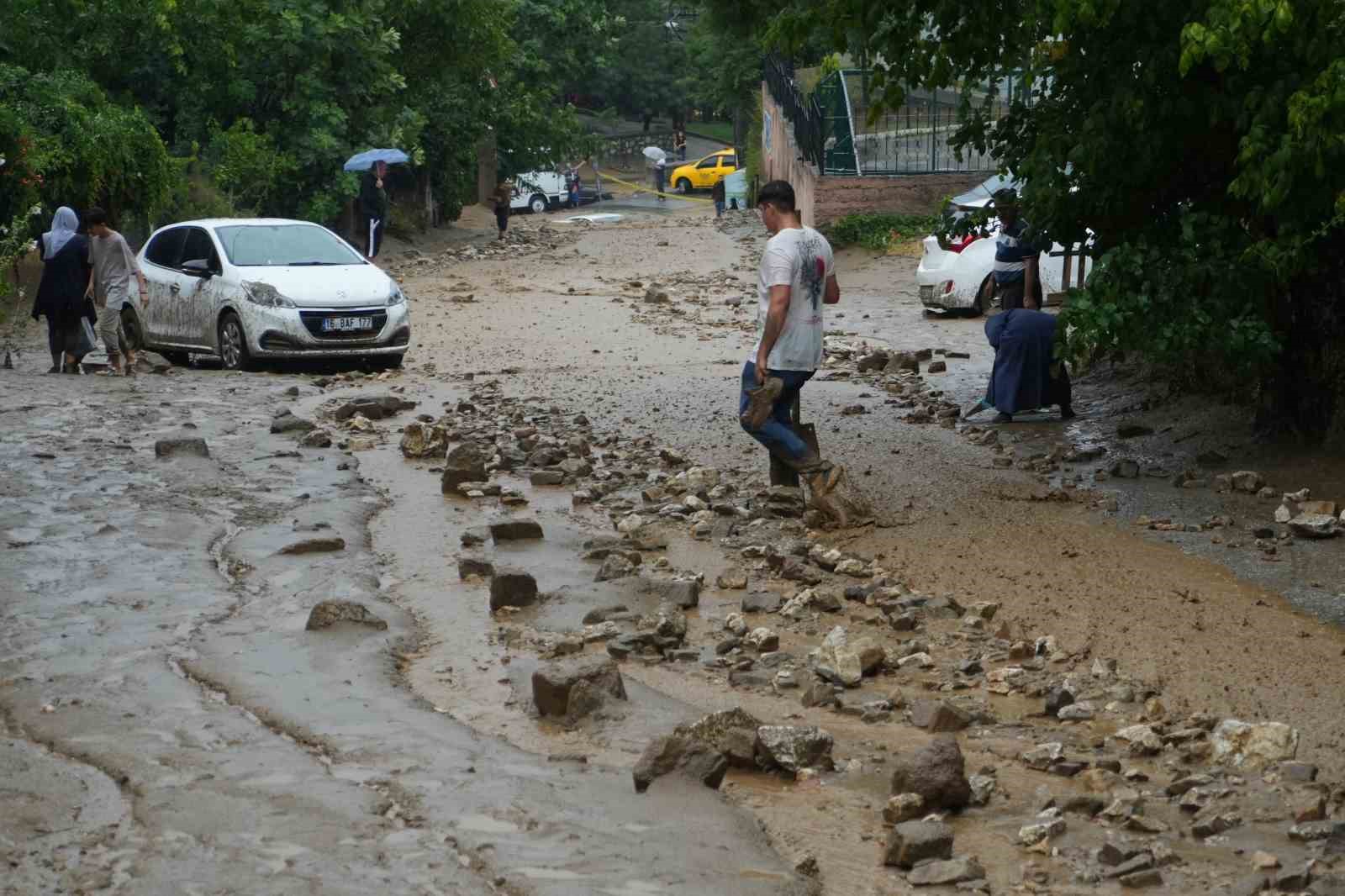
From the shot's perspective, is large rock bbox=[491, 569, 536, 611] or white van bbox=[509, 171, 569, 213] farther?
white van bbox=[509, 171, 569, 213]

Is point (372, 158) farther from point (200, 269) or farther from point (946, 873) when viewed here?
point (946, 873)

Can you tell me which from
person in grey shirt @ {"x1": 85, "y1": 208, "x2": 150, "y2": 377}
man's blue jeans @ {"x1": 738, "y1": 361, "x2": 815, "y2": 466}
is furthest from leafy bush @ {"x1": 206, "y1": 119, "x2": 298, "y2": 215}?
man's blue jeans @ {"x1": 738, "y1": 361, "x2": 815, "y2": 466}

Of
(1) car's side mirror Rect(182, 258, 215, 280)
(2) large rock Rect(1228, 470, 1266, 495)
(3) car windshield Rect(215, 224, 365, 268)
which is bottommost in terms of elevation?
(2) large rock Rect(1228, 470, 1266, 495)

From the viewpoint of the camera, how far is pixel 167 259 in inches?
681

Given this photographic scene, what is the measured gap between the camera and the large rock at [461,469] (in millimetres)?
10445

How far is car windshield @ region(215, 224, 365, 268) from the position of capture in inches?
658

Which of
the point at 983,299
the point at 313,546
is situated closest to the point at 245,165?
the point at 983,299

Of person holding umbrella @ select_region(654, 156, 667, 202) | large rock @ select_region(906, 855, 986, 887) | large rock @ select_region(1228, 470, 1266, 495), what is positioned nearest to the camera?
large rock @ select_region(906, 855, 986, 887)

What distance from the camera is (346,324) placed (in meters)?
16.2

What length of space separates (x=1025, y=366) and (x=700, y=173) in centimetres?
4934

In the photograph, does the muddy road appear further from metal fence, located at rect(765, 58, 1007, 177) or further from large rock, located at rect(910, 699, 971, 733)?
metal fence, located at rect(765, 58, 1007, 177)

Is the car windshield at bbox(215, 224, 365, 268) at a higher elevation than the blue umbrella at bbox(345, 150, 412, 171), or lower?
lower

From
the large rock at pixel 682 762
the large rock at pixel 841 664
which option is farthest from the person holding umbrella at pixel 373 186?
the large rock at pixel 682 762

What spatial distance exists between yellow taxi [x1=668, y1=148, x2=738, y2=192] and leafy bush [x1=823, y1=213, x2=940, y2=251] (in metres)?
31.8
